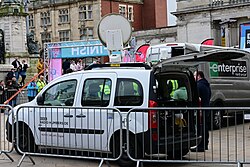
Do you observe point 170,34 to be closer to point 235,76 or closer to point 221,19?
point 221,19

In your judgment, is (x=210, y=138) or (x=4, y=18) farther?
(x=4, y=18)

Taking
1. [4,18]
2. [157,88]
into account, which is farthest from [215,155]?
[4,18]

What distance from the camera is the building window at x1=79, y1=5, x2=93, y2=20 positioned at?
66.6 m

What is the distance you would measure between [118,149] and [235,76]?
9.29m

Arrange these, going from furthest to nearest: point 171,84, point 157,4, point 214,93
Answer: point 157,4 → point 214,93 → point 171,84

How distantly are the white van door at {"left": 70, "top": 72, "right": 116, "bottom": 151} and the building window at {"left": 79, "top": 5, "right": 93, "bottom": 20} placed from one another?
55753 millimetres

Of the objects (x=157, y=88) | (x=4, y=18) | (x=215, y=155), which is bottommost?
(x=215, y=155)

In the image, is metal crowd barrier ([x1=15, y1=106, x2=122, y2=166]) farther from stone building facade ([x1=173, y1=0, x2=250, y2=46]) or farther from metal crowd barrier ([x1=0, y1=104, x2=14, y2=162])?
stone building facade ([x1=173, y1=0, x2=250, y2=46])

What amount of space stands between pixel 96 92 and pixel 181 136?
6.78 feet

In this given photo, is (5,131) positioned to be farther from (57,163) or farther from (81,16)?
(81,16)

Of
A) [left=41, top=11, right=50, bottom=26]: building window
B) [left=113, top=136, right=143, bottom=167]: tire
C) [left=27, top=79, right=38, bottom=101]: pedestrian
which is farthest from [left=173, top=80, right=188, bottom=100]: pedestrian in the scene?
[left=41, top=11, right=50, bottom=26]: building window

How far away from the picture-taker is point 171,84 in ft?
38.5

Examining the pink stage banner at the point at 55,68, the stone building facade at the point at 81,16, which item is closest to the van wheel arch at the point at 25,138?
the pink stage banner at the point at 55,68

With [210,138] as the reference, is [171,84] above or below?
above
